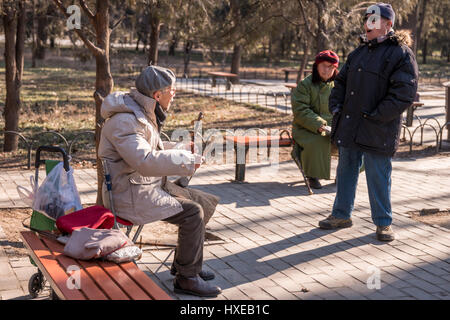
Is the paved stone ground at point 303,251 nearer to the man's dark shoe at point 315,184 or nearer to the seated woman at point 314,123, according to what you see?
the man's dark shoe at point 315,184

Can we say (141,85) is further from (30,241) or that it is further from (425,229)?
(425,229)

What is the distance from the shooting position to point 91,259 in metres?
4.21

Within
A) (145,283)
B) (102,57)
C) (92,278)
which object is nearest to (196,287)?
(145,283)

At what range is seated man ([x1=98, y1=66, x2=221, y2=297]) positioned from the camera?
4.31 meters

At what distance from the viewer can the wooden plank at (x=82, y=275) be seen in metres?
3.67

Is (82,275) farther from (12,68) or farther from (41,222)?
(12,68)

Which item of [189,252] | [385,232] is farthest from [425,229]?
[189,252]

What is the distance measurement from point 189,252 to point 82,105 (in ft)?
45.9

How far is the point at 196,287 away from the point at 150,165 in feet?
3.19

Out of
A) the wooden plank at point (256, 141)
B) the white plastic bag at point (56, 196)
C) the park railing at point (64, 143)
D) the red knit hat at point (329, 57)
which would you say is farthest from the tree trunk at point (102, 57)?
the park railing at point (64, 143)

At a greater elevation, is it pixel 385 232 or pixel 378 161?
pixel 378 161

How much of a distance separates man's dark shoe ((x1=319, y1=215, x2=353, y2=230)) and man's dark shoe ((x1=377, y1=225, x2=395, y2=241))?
0.42 meters

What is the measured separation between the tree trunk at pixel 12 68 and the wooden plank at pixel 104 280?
7099 millimetres

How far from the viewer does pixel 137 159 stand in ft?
13.9
